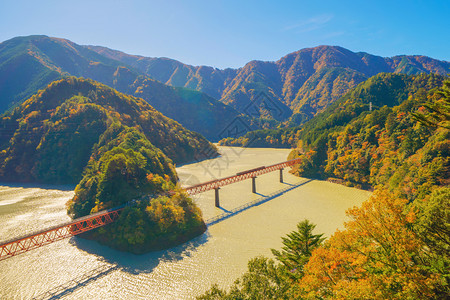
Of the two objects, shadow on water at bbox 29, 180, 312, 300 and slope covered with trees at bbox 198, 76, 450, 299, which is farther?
shadow on water at bbox 29, 180, 312, 300

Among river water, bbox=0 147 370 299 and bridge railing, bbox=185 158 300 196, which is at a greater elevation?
bridge railing, bbox=185 158 300 196

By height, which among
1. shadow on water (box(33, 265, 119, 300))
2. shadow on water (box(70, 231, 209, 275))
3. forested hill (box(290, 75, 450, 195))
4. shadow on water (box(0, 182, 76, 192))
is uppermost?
forested hill (box(290, 75, 450, 195))

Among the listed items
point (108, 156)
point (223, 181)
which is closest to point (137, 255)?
point (108, 156)

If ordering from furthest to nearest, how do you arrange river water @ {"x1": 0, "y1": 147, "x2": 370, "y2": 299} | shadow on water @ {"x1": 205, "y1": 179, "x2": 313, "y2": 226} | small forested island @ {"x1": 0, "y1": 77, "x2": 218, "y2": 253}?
shadow on water @ {"x1": 205, "y1": 179, "x2": 313, "y2": 226}, small forested island @ {"x1": 0, "y1": 77, "x2": 218, "y2": 253}, river water @ {"x1": 0, "y1": 147, "x2": 370, "y2": 299}

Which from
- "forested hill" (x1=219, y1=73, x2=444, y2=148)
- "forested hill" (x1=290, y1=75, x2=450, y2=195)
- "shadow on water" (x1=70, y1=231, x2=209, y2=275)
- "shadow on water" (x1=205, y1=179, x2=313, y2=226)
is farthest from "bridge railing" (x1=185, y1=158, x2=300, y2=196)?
"forested hill" (x1=219, y1=73, x2=444, y2=148)

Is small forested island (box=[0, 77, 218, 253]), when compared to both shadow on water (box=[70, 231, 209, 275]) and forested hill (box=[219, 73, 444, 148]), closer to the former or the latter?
shadow on water (box=[70, 231, 209, 275])

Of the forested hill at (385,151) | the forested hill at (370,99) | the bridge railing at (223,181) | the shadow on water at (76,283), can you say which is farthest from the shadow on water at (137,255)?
the forested hill at (370,99)

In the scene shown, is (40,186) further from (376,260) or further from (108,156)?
(376,260)
